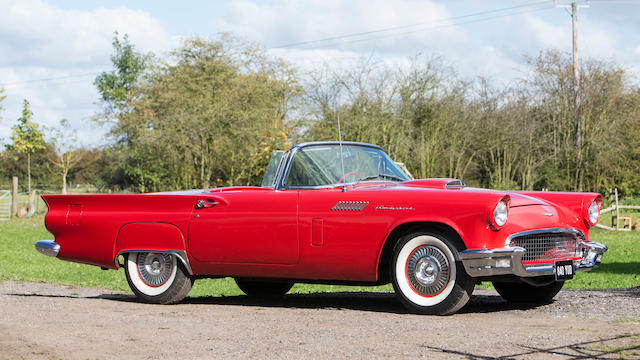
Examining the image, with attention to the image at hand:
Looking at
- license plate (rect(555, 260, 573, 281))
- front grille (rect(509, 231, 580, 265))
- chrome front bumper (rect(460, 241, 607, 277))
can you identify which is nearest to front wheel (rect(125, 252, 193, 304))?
chrome front bumper (rect(460, 241, 607, 277))

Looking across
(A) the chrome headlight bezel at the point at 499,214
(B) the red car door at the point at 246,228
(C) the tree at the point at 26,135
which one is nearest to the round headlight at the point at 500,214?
(A) the chrome headlight bezel at the point at 499,214

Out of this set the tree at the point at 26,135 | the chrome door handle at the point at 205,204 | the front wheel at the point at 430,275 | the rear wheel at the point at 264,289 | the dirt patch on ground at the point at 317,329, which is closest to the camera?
the dirt patch on ground at the point at 317,329

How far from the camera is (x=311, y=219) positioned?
6938 mm

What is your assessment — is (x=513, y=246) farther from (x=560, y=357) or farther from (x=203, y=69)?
(x=203, y=69)

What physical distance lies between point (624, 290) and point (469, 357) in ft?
14.5

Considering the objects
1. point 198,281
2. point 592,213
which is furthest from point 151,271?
point 198,281

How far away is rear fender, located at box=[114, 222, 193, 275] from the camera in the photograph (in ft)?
25.0

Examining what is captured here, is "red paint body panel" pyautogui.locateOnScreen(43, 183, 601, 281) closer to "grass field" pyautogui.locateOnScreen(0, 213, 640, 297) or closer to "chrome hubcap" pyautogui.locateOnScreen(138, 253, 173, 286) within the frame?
"chrome hubcap" pyautogui.locateOnScreen(138, 253, 173, 286)

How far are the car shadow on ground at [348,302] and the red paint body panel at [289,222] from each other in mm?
561

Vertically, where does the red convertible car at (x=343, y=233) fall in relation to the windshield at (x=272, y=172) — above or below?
below

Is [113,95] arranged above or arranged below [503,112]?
above

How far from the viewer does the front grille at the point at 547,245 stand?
6.45 meters

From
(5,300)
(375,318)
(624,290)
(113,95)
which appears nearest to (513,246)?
(375,318)

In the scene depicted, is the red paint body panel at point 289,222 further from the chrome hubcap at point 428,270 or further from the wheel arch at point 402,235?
the chrome hubcap at point 428,270
